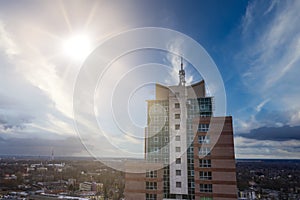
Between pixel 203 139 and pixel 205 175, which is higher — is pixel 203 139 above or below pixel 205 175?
above

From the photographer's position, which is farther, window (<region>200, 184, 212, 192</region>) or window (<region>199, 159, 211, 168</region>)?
window (<region>199, 159, 211, 168</region>)

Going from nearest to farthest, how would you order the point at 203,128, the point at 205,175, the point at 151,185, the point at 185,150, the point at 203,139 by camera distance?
the point at 205,175
the point at 151,185
the point at 203,139
the point at 203,128
the point at 185,150

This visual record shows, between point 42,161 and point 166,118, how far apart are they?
37.3 feet

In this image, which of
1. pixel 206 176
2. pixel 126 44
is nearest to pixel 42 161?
pixel 206 176

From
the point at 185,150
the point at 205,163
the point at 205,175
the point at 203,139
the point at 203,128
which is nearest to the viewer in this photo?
the point at 205,175

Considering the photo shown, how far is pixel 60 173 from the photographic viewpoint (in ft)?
48.1

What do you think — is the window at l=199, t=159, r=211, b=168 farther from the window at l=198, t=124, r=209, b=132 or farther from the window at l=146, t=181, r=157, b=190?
the window at l=146, t=181, r=157, b=190

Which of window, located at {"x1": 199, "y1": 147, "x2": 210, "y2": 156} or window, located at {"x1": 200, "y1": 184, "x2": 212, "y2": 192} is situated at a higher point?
window, located at {"x1": 199, "y1": 147, "x2": 210, "y2": 156}

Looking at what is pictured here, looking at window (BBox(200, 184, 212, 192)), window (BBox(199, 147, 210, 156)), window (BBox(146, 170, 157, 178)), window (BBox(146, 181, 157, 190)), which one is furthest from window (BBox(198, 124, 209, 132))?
window (BBox(146, 181, 157, 190))

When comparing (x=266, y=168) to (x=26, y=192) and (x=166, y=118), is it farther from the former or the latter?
(x=26, y=192)

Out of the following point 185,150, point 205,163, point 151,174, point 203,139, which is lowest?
point 151,174

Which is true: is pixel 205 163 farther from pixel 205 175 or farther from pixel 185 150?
pixel 185 150

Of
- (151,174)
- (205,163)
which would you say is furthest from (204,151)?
(151,174)

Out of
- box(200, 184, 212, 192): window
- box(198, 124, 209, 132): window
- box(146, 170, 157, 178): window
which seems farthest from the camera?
box(198, 124, 209, 132): window
